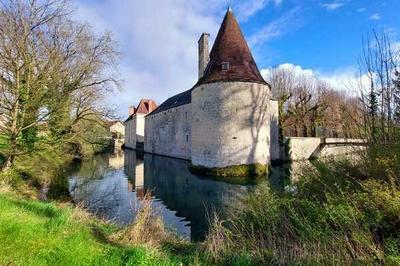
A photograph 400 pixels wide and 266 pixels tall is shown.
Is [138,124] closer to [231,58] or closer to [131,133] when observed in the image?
[131,133]

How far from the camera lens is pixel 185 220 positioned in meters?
8.52

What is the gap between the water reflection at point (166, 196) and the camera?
833cm

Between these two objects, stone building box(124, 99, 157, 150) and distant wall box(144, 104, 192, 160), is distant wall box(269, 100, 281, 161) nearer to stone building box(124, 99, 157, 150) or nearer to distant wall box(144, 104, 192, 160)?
distant wall box(144, 104, 192, 160)

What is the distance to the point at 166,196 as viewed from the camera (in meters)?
11.8

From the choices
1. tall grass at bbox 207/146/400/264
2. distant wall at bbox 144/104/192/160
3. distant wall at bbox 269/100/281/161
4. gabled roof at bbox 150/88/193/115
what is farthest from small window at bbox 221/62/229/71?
tall grass at bbox 207/146/400/264

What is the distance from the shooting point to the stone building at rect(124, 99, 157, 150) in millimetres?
44756

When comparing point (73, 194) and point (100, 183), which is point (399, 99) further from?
point (100, 183)

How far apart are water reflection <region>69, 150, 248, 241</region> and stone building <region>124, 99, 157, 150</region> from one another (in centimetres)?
2707

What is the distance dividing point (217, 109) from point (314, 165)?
11.8 meters

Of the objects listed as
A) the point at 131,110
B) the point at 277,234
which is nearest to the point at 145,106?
the point at 131,110

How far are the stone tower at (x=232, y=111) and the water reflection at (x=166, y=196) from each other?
88.1 inches

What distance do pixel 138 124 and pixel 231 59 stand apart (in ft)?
97.0

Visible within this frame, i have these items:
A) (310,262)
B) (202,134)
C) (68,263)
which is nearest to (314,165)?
(310,262)

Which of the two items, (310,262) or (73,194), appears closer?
(310,262)
